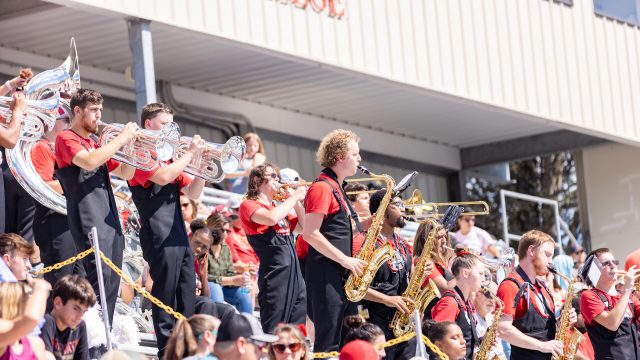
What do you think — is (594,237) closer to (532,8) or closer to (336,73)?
(532,8)

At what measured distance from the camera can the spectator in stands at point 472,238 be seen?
16.4 meters

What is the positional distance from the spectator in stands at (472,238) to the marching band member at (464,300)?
19.9 ft

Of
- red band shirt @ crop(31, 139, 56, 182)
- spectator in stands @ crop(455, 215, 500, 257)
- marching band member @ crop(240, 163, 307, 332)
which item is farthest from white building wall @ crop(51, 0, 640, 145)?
marching band member @ crop(240, 163, 307, 332)

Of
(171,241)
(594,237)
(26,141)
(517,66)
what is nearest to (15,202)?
(26,141)

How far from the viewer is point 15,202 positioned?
9766 mm

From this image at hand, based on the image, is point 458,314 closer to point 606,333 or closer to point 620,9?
point 606,333

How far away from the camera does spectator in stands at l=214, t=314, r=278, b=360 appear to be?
6.82m

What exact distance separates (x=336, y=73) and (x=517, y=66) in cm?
287

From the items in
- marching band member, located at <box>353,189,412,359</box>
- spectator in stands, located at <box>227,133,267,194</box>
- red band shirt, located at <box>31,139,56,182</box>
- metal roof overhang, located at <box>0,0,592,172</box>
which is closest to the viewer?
marching band member, located at <box>353,189,412,359</box>

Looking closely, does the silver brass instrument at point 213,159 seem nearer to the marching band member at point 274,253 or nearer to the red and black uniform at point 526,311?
the marching band member at point 274,253

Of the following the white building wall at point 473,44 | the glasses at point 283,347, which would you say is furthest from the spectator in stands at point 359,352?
the white building wall at point 473,44

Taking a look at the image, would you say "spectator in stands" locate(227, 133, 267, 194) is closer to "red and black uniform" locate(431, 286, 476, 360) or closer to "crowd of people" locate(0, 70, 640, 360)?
"crowd of people" locate(0, 70, 640, 360)

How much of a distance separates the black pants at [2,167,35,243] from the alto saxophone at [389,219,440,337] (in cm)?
282

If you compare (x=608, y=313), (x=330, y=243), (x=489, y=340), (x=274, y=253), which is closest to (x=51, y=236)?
(x=274, y=253)
